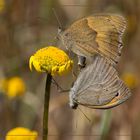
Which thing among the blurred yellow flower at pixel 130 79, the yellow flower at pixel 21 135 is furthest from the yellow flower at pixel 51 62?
the blurred yellow flower at pixel 130 79

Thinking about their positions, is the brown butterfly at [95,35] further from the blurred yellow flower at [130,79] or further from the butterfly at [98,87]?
the blurred yellow flower at [130,79]

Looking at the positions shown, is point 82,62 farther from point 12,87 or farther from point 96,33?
point 12,87

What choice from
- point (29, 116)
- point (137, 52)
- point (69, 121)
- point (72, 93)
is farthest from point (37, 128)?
point (72, 93)

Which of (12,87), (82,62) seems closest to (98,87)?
(82,62)

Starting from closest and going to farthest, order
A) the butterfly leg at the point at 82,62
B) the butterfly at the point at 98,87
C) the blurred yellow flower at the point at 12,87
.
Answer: the butterfly at the point at 98,87 < the butterfly leg at the point at 82,62 < the blurred yellow flower at the point at 12,87

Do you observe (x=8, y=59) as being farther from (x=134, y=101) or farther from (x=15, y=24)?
(x=134, y=101)

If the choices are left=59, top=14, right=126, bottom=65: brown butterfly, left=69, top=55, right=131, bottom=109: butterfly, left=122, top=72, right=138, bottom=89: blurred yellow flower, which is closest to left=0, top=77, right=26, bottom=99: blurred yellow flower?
left=122, top=72, right=138, bottom=89: blurred yellow flower
